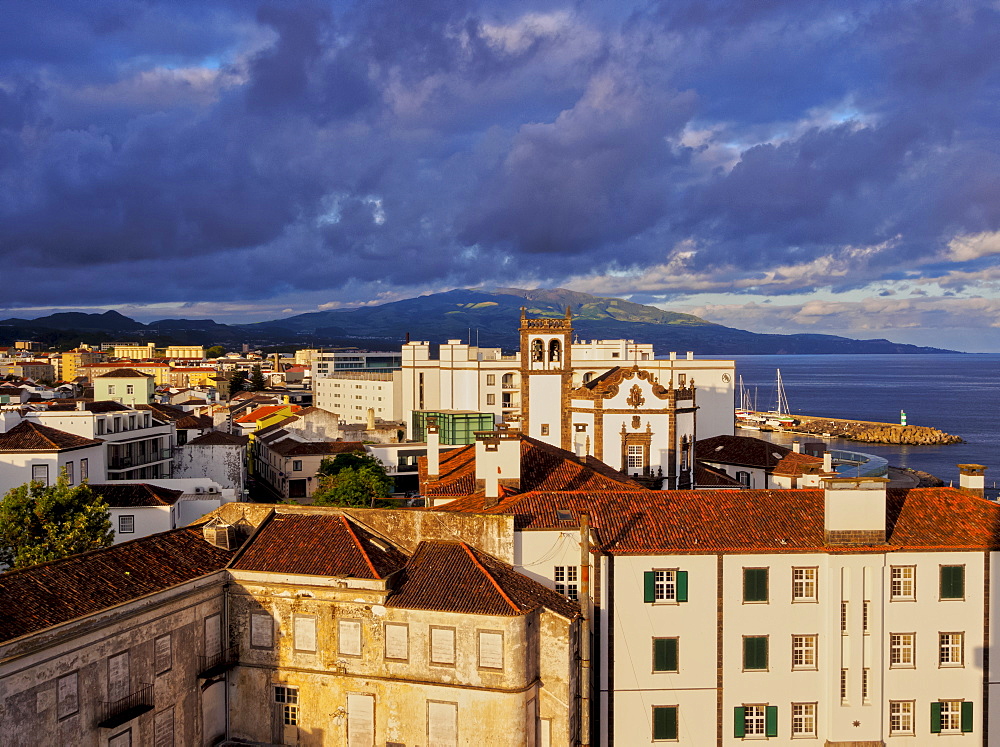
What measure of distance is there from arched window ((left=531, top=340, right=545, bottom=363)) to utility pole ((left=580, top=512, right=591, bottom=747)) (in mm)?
30539

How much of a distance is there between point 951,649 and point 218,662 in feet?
74.2

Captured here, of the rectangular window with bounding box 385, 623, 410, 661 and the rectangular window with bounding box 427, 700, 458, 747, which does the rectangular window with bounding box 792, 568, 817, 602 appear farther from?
the rectangular window with bounding box 385, 623, 410, 661

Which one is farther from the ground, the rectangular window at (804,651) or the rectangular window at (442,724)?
the rectangular window at (804,651)

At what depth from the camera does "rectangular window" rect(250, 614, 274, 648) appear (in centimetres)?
2602

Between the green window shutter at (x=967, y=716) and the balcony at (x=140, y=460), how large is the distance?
46.5m

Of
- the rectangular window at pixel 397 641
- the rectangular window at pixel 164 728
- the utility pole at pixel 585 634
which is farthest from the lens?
the utility pole at pixel 585 634

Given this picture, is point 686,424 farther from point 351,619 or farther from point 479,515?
point 351,619

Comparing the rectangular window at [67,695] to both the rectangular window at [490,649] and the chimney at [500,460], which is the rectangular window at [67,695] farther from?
the chimney at [500,460]

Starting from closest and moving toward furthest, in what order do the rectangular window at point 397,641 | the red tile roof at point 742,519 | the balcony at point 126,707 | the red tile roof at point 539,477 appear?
the balcony at point 126,707, the rectangular window at point 397,641, the red tile roof at point 742,519, the red tile roof at point 539,477

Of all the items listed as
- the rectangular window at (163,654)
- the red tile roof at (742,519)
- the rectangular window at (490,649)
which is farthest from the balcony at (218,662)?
the red tile roof at (742,519)

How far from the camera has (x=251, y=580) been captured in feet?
85.9

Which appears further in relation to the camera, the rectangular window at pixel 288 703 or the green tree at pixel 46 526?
the green tree at pixel 46 526

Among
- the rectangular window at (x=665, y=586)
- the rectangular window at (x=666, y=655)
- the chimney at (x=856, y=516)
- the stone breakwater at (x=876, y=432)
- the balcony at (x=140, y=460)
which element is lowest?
the stone breakwater at (x=876, y=432)

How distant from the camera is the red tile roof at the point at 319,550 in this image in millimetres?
25719
